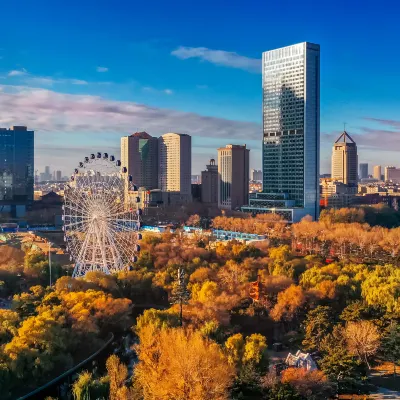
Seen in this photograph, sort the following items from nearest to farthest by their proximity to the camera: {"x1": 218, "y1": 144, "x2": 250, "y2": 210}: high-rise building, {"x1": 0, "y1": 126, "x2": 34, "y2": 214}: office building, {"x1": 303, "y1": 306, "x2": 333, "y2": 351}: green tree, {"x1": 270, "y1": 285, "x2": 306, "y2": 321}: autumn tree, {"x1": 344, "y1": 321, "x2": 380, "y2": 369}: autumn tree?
{"x1": 344, "y1": 321, "x2": 380, "y2": 369}: autumn tree
{"x1": 303, "y1": 306, "x2": 333, "y2": 351}: green tree
{"x1": 270, "y1": 285, "x2": 306, "y2": 321}: autumn tree
{"x1": 0, "y1": 126, "x2": 34, "y2": 214}: office building
{"x1": 218, "y1": 144, "x2": 250, "y2": 210}: high-rise building

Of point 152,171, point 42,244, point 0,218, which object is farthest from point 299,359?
point 152,171

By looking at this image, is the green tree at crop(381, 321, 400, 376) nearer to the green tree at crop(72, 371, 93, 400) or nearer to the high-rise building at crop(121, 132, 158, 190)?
the green tree at crop(72, 371, 93, 400)

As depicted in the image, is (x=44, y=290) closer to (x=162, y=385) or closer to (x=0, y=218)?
(x=162, y=385)

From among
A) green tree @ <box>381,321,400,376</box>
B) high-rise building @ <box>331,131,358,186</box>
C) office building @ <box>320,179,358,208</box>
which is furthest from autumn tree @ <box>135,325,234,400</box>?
high-rise building @ <box>331,131,358,186</box>

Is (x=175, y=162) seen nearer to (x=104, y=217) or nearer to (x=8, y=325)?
(x=104, y=217)

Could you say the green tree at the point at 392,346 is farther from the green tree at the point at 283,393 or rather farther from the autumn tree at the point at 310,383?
the green tree at the point at 283,393
